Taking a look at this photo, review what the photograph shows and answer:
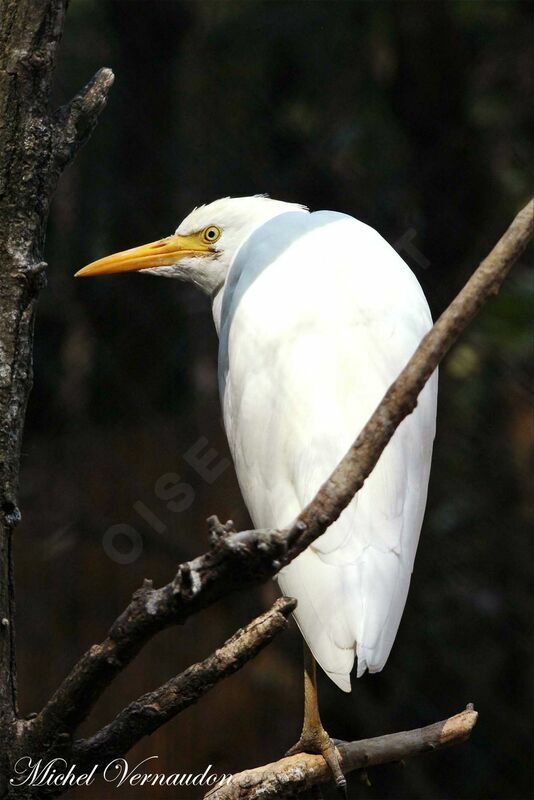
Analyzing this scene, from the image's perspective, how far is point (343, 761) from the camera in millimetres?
1781

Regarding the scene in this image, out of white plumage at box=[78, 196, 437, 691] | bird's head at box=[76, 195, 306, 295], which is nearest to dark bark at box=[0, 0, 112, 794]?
white plumage at box=[78, 196, 437, 691]

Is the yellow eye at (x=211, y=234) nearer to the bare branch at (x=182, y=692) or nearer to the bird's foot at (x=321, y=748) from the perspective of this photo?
the bird's foot at (x=321, y=748)

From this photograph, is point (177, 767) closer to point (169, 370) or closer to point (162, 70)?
point (169, 370)

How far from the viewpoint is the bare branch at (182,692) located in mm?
1146

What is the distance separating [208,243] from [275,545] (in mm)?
1506

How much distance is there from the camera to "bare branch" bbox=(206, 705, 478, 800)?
4.74 feet

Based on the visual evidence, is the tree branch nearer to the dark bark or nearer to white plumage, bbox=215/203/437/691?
the dark bark

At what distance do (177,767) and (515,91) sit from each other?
9.19 ft

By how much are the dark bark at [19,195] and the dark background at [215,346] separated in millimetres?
2475

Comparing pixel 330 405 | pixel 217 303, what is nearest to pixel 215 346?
pixel 217 303

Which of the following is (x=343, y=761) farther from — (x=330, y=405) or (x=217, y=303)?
(x=217, y=303)

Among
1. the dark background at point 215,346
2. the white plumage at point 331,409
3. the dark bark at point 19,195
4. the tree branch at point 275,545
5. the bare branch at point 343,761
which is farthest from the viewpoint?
the dark background at point 215,346

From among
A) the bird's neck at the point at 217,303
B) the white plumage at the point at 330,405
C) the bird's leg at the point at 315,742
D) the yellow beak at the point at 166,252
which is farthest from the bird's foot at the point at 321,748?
the yellow beak at the point at 166,252

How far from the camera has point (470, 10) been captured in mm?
4152
